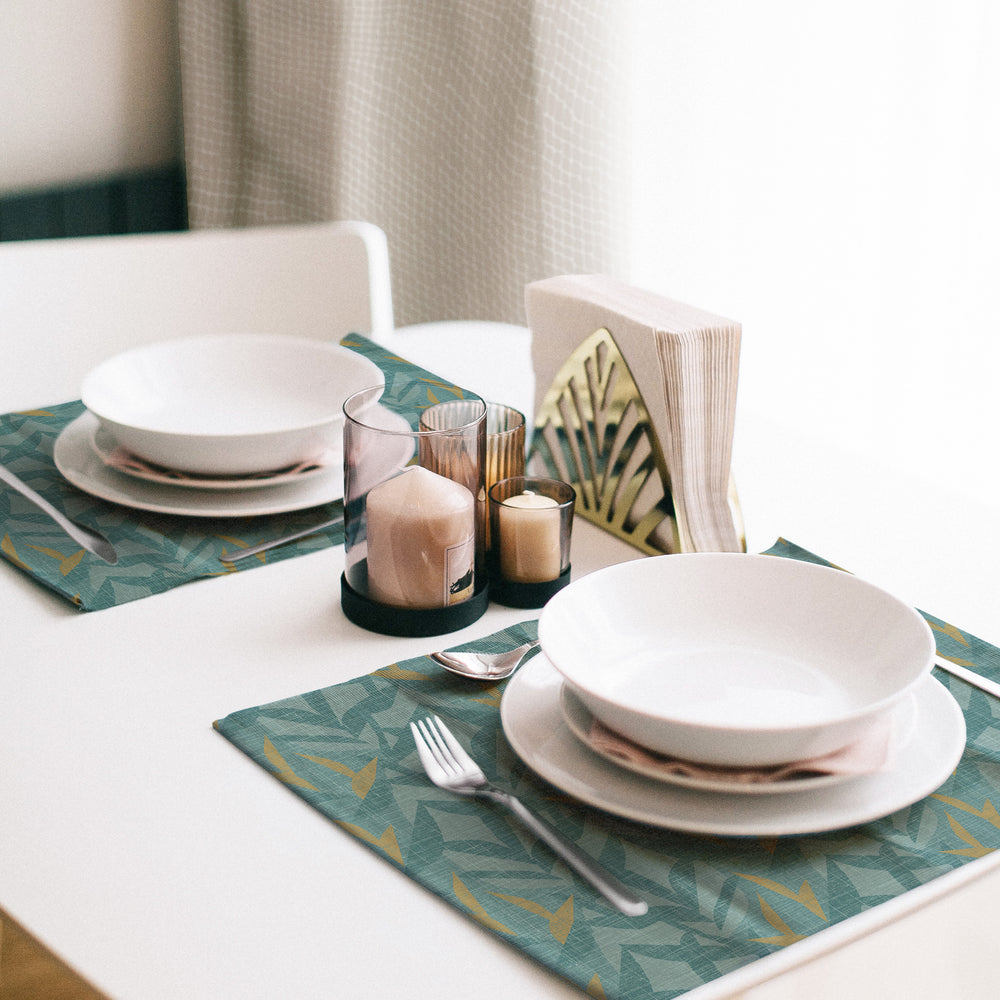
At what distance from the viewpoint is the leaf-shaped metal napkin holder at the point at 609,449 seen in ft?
2.94

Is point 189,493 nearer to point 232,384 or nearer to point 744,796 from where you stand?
point 232,384

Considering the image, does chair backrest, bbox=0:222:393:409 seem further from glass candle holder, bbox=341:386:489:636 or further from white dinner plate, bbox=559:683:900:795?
white dinner plate, bbox=559:683:900:795

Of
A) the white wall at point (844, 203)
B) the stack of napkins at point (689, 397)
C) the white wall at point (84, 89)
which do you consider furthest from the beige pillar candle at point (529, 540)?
the white wall at point (84, 89)

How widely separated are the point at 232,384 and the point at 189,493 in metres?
0.20

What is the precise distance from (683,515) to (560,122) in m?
1.17

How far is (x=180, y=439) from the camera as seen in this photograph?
95 cm

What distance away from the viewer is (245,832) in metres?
0.62

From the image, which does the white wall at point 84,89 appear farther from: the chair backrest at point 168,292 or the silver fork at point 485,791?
the silver fork at point 485,791

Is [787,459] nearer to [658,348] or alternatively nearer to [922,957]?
[658,348]

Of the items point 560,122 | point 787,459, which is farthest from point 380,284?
point 787,459

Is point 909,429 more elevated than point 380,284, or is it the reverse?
point 380,284

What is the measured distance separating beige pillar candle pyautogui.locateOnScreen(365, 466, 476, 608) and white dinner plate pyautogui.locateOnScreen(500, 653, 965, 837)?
0.15 m

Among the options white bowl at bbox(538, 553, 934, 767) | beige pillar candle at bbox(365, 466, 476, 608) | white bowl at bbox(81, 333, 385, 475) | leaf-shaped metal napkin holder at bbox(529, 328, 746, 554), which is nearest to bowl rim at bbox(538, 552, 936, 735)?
white bowl at bbox(538, 553, 934, 767)

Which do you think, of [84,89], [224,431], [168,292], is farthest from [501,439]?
[84,89]
